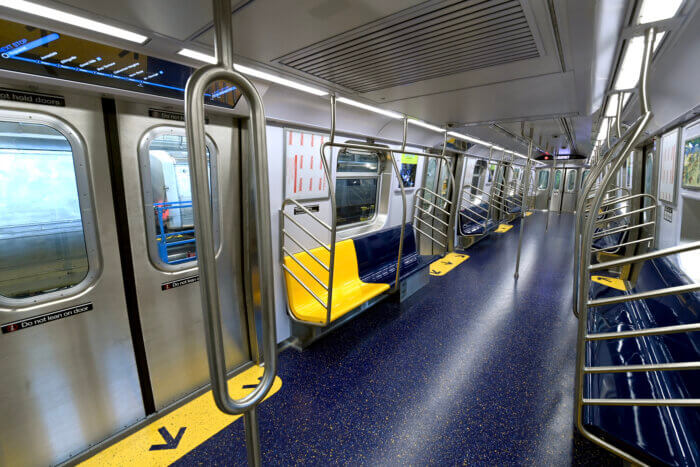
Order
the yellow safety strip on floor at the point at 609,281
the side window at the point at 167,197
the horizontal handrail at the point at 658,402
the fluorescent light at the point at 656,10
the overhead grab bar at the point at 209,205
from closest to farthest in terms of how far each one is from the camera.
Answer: the overhead grab bar at the point at 209,205 → the horizontal handrail at the point at 658,402 → the fluorescent light at the point at 656,10 → the side window at the point at 167,197 → the yellow safety strip on floor at the point at 609,281

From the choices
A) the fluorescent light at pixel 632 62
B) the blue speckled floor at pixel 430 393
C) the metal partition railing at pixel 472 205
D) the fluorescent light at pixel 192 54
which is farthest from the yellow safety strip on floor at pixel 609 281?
the fluorescent light at pixel 192 54

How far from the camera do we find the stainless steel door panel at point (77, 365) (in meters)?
1.70

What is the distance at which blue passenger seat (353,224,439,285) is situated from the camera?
4141 mm

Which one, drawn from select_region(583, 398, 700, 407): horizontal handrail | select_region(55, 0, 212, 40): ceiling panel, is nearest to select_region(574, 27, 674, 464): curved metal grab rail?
select_region(583, 398, 700, 407): horizontal handrail

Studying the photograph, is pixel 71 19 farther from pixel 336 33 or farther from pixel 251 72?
pixel 336 33

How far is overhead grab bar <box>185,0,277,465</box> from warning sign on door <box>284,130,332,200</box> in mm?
2188

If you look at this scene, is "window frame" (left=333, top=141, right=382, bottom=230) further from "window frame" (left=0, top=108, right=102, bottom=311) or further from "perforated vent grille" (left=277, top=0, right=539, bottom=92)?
"window frame" (left=0, top=108, right=102, bottom=311)

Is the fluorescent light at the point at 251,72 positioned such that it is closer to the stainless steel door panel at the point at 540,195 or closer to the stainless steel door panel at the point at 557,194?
the stainless steel door panel at the point at 557,194

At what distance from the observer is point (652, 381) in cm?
159

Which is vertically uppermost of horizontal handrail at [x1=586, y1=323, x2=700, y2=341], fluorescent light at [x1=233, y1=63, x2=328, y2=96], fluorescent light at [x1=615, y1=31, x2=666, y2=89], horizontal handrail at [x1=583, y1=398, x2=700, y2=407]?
fluorescent light at [x1=233, y1=63, x2=328, y2=96]

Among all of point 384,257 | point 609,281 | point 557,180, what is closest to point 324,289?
point 384,257

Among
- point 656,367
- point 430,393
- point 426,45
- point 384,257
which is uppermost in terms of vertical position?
point 426,45

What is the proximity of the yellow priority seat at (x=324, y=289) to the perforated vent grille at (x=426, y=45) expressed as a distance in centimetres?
205

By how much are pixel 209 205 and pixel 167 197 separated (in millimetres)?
1804
